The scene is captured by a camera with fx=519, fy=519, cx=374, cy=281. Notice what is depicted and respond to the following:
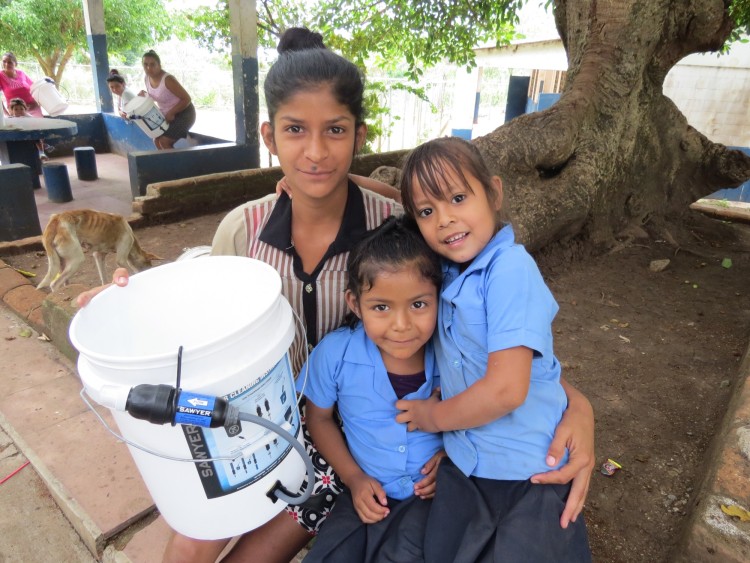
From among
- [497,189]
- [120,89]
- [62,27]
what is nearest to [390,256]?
[497,189]

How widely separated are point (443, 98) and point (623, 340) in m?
12.8

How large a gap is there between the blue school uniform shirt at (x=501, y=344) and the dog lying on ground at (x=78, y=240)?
3697mm

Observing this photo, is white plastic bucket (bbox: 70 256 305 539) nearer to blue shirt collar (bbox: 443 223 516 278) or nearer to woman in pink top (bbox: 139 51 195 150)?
blue shirt collar (bbox: 443 223 516 278)

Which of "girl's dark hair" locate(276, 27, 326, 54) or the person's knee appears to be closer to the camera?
the person's knee

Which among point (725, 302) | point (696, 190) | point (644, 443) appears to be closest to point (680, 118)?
point (696, 190)

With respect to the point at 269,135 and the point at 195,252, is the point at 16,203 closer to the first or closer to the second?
the point at 195,252

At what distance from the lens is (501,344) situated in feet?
3.92

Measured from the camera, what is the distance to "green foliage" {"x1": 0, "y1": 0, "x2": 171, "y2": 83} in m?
14.8

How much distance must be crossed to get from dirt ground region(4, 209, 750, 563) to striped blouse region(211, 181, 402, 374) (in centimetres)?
137

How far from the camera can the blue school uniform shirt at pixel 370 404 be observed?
1.44 metres

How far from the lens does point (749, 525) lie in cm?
148

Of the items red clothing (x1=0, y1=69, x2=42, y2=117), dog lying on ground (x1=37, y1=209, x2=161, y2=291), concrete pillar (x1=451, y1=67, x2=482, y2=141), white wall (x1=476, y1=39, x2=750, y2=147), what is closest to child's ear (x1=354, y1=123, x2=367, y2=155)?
dog lying on ground (x1=37, y1=209, x2=161, y2=291)

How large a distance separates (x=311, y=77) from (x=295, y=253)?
0.53m

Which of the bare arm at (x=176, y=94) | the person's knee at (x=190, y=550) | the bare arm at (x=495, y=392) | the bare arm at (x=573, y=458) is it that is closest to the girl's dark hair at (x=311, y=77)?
the bare arm at (x=495, y=392)
